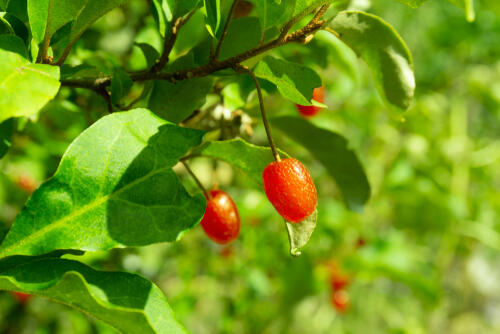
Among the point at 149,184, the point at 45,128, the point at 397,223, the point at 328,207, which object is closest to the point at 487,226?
the point at 397,223

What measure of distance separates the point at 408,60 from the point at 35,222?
60cm

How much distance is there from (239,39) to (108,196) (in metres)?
0.31

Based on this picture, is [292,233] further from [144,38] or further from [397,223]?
[397,223]

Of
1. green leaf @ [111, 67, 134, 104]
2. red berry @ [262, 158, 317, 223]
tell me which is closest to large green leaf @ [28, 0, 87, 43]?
green leaf @ [111, 67, 134, 104]

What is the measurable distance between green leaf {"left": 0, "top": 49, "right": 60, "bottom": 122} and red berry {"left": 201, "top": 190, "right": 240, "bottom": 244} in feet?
1.29

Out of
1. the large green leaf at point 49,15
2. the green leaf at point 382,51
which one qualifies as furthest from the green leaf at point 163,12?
the green leaf at point 382,51

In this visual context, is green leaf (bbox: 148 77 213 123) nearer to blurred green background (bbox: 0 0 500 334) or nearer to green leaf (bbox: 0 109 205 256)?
green leaf (bbox: 0 109 205 256)

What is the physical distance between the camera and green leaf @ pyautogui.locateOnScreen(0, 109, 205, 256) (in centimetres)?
70

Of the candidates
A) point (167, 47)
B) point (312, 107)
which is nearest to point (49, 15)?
point (167, 47)

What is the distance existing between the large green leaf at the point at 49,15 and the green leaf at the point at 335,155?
21.8 inches

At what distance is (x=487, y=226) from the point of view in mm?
2904

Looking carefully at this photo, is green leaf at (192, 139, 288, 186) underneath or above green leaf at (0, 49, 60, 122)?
underneath

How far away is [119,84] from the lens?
79 centimetres

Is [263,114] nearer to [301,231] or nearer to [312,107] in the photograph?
[301,231]
